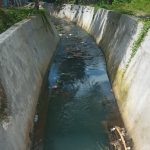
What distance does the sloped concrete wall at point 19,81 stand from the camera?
11.4 metres

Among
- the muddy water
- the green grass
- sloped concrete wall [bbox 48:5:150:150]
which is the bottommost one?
the green grass

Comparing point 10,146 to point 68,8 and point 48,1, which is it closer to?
point 68,8

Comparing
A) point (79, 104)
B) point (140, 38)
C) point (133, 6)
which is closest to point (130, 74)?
point (140, 38)

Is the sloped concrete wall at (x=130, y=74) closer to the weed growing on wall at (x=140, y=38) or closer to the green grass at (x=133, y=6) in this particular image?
the weed growing on wall at (x=140, y=38)

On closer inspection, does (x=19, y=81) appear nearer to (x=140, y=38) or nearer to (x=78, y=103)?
(x=78, y=103)

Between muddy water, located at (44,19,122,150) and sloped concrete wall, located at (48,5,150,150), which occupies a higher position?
sloped concrete wall, located at (48,5,150,150)

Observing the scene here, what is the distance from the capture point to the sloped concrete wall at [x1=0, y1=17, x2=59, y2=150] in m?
11.4

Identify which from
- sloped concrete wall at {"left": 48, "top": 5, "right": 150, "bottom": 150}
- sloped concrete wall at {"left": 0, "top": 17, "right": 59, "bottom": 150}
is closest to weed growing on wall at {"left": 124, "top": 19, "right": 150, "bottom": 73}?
sloped concrete wall at {"left": 48, "top": 5, "right": 150, "bottom": 150}

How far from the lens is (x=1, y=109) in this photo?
11266 mm

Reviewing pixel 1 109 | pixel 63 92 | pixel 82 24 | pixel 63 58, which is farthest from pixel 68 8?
pixel 1 109

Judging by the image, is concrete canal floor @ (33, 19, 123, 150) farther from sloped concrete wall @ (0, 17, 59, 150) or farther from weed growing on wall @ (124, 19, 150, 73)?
weed growing on wall @ (124, 19, 150, 73)

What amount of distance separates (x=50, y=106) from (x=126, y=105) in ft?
14.1

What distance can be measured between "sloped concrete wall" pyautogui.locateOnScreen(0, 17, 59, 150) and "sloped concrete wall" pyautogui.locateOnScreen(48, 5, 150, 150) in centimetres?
391

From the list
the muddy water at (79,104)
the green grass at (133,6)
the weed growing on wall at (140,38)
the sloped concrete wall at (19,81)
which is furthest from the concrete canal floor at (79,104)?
the green grass at (133,6)
